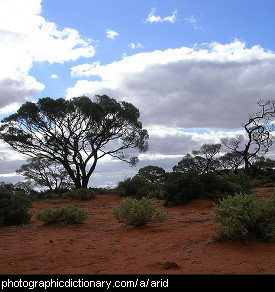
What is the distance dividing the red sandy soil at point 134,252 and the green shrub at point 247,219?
179mm

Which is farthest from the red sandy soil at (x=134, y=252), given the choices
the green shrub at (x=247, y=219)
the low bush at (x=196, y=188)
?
the low bush at (x=196, y=188)

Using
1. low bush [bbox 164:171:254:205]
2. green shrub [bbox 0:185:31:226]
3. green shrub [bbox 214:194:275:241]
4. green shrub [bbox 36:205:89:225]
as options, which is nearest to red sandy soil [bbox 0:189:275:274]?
green shrub [bbox 214:194:275:241]

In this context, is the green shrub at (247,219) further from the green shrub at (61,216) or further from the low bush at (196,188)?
the low bush at (196,188)

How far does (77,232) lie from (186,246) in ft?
11.9

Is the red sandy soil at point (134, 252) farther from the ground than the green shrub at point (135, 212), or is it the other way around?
the green shrub at point (135, 212)

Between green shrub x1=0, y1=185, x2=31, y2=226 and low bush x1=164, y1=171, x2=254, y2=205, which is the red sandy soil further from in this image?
low bush x1=164, y1=171, x2=254, y2=205

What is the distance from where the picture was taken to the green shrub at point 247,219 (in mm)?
5645

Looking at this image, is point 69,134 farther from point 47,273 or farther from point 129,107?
point 47,273

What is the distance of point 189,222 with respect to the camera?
917cm

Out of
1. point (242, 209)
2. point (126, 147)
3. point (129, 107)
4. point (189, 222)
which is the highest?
point (129, 107)

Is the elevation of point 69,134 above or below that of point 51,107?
below
